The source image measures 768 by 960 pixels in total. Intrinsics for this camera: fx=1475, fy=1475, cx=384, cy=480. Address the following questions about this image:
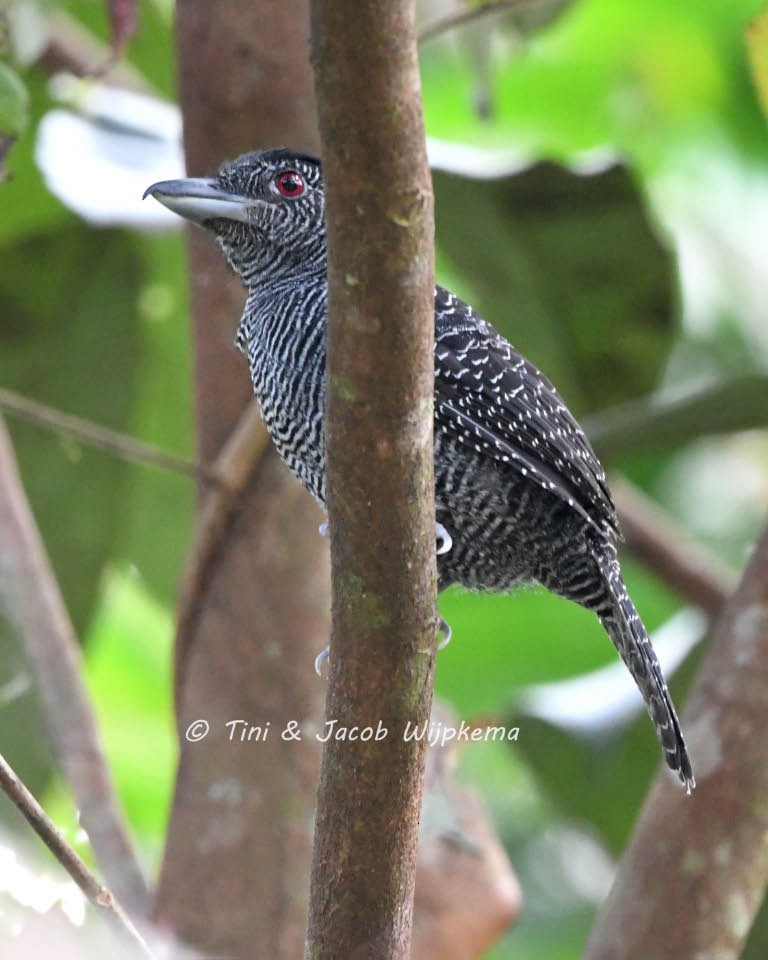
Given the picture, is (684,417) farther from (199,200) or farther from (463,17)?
(199,200)

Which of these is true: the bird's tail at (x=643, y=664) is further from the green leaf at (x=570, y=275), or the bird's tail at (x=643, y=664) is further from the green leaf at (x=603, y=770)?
the green leaf at (x=570, y=275)

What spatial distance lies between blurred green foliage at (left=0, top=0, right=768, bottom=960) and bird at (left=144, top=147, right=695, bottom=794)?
88 cm

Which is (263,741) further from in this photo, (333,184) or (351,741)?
(333,184)

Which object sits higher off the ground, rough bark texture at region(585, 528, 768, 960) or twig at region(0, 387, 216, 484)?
twig at region(0, 387, 216, 484)

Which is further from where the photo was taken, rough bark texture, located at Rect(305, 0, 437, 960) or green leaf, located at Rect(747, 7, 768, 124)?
green leaf, located at Rect(747, 7, 768, 124)

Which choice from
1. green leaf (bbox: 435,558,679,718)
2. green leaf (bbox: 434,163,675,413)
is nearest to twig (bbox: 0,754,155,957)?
green leaf (bbox: 434,163,675,413)

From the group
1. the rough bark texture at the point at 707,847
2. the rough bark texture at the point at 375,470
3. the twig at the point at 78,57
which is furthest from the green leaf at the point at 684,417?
the rough bark texture at the point at 375,470

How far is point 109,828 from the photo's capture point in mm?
3643

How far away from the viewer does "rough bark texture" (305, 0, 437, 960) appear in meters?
1.59

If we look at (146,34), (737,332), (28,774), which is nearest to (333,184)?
(28,774)

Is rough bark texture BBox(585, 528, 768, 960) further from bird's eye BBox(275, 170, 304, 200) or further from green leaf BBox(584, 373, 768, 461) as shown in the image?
bird's eye BBox(275, 170, 304, 200)

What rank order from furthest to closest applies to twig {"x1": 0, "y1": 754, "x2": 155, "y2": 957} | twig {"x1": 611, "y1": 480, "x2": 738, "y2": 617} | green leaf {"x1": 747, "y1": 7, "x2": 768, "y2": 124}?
twig {"x1": 611, "y1": 480, "x2": 738, "y2": 617} < green leaf {"x1": 747, "y1": 7, "x2": 768, "y2": 124} < twig {"x1": 0, "y1": 754, "x2": 155, "y2": 957}

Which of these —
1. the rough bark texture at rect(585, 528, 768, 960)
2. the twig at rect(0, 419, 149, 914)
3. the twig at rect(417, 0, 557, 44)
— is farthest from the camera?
the twig at rect(0, 419, 149, 914)

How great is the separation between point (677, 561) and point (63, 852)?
2.93 m
